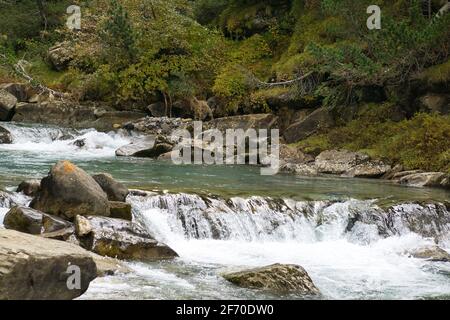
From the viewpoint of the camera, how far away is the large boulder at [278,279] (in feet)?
29.1

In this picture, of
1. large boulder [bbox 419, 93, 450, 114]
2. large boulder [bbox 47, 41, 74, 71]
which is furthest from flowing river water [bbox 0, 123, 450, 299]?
large boulder [bbox 47, 41, 74, 71]

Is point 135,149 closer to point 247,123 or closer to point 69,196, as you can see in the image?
point 247,123

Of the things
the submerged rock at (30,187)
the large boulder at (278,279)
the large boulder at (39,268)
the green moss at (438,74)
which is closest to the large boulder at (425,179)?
the green moss at (438,74)

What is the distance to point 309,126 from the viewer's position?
78.5 feet

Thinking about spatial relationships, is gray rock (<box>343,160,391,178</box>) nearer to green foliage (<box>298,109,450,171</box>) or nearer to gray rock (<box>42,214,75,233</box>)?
green foliage (<box>298,109,450,171</box>)

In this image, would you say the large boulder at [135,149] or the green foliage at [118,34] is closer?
the large boulder at [135,149]

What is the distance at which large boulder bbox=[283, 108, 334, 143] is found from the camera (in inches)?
Result: 938

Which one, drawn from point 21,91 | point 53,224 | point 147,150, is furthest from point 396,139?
point 21,91

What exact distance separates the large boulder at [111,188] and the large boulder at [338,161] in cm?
935

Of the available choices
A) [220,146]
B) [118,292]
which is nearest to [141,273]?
[118,292]

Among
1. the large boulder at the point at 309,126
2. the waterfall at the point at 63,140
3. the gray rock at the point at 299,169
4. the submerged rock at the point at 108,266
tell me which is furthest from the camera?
the large boulder at the point at 309,126

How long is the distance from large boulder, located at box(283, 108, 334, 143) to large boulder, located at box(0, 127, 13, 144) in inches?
389

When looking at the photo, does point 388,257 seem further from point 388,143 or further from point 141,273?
point 388,143

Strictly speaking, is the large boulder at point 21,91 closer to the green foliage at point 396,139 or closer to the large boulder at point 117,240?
the green foliage at point 396,139
